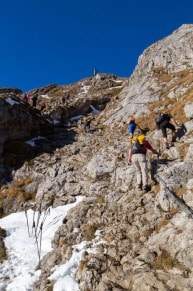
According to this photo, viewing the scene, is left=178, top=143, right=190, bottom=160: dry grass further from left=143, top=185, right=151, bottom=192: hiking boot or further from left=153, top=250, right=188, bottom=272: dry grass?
left=153, top=250, right=188, bottom=272: dry grass

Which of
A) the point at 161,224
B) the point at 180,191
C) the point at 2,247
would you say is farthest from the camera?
the point at 2,247

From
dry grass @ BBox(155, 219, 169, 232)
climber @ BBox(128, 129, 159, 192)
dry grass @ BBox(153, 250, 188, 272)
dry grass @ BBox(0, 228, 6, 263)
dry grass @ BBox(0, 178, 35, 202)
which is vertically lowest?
dry grass @ BBox(0, 228, 6, 263)

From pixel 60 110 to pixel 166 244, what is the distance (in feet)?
132

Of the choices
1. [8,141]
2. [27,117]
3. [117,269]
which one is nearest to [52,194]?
[117,269]

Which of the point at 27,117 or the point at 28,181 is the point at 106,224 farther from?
the point at 27,117

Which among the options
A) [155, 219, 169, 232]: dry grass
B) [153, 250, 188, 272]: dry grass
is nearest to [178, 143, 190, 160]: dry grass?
[155, 219, 169, 232]: dry grass

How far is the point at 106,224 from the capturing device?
1758cm

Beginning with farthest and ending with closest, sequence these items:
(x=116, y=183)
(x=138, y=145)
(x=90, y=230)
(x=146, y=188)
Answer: (x=116, y=183)
(x=138, y=145)
(x=146, y=188)
(x=90, y=230)

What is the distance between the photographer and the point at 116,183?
21.7 m

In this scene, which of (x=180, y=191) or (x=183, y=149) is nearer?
(x=180, y=191)

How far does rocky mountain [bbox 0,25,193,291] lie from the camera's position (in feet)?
42.8

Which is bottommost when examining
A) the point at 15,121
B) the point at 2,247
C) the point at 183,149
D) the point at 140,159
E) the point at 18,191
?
the point at 2,247

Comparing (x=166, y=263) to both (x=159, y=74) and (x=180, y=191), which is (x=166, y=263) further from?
(x=159, y=74)

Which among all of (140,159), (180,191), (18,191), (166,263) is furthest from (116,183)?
(166,263)
